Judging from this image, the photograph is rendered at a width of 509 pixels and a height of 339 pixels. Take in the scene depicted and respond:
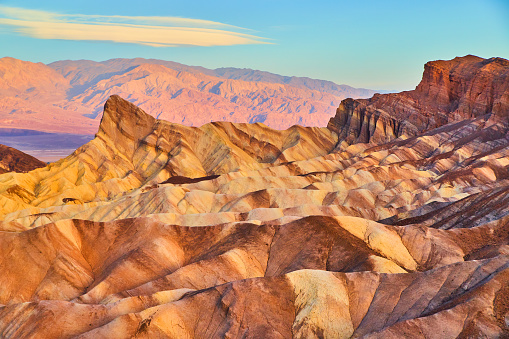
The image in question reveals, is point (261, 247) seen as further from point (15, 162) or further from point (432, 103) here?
point (15, 162)

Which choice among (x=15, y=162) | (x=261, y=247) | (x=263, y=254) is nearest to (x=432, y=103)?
(x=261, y=247)

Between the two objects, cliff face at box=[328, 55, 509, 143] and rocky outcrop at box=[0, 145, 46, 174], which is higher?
cliff face at box=[328, 55, 509, 143]

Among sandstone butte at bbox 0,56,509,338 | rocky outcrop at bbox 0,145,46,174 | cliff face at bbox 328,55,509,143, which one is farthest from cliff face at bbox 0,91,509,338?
rocky outcrop at bbox 0,145,46,174

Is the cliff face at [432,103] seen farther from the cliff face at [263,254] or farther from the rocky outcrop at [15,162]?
the rocky outcrop at [15,162]

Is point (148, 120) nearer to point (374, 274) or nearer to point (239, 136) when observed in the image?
point (239, 136)

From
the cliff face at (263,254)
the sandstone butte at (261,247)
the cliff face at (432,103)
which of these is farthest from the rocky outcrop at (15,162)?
the cliff face at (432,103)

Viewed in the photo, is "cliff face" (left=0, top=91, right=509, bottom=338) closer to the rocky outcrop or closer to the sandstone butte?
the sandstone butte
